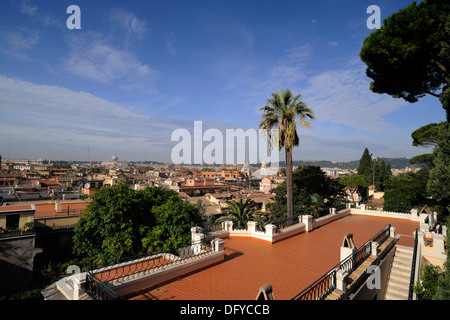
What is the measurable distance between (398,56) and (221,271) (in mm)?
10996

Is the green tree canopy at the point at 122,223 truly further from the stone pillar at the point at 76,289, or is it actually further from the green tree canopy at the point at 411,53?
the green tree canopy at the point at 411,53

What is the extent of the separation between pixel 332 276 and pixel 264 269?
2.42 metres

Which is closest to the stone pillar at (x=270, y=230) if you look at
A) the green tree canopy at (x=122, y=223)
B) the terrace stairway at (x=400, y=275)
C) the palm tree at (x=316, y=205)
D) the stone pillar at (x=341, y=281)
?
the green tree canopy at (x=122, y=223)

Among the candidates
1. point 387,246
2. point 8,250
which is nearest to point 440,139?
point 387,246

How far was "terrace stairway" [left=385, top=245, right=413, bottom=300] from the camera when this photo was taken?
8.84m

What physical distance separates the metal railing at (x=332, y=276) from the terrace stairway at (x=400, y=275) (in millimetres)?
1068

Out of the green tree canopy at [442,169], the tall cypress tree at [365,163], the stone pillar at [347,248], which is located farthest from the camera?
the tall cypress tree at [365,163]

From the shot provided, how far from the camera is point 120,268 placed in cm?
729

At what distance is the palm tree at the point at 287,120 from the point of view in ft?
44.0

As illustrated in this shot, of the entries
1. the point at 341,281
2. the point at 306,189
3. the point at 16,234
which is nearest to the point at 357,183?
the point at 306,189

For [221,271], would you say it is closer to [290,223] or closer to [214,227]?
[214,227]

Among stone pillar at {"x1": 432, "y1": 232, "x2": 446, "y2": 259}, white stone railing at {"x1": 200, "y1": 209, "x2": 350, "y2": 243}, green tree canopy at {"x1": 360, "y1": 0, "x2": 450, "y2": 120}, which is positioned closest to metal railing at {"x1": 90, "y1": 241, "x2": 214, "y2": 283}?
white stone railing at {"x1": 200, "y1": 209, "x2": 350, "y2": 243}
